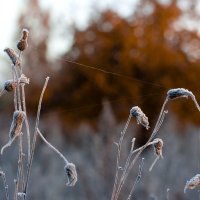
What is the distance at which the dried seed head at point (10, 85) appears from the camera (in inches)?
52.4

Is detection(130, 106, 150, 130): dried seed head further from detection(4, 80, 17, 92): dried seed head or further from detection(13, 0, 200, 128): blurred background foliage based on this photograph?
detection(13, 0, 200, 128): blurred background foliage

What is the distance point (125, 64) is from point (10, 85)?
11054 mm

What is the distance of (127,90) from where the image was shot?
12188 millimetres

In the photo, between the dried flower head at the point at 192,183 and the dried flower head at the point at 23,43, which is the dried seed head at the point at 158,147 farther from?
the dried flower head at the point at 23,43

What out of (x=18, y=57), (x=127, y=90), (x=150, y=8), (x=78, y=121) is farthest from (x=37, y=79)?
(x=18, y=57)

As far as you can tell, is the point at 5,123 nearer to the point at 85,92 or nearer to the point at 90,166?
the point at 85,92

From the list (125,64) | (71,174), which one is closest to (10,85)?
(71,174)

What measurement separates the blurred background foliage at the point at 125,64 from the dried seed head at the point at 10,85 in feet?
33.0

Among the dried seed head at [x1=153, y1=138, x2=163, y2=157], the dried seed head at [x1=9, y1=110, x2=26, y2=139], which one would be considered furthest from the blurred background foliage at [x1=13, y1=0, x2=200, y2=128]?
the dried seed head at [x1=9, y1=110, x2=26, y2=139]

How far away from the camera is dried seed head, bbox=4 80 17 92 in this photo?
4.37 ft

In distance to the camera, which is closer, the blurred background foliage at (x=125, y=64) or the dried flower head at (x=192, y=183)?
the dried flower head at (x=192, y=183)

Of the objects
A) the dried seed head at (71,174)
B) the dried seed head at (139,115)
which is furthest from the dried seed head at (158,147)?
the dried seed head at (71,174)

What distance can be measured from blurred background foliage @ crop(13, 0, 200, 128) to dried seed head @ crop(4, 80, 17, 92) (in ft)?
33.0

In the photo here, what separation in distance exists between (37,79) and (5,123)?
65.1 inches
